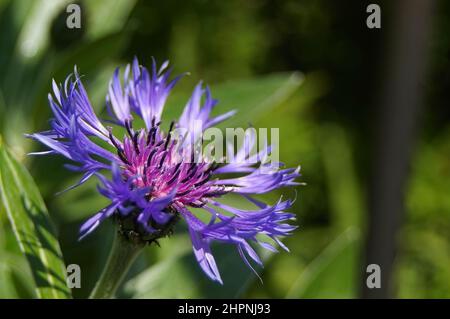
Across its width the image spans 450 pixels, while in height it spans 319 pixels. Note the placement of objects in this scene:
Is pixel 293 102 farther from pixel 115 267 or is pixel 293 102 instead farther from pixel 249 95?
pixel 115 267

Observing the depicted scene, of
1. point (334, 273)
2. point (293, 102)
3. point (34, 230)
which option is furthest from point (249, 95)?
point (34, 230)

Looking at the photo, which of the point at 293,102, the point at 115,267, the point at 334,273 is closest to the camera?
the point at 115,267

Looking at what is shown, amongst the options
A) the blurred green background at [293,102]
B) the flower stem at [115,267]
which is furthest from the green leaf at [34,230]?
the blurred green background at [293,102]

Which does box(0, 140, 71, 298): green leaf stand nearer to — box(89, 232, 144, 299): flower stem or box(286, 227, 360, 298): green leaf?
box(89, 232, 144, 299): flower stem

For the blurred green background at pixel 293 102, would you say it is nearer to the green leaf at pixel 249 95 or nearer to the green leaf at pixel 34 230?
the green leaf at pixel 249 95

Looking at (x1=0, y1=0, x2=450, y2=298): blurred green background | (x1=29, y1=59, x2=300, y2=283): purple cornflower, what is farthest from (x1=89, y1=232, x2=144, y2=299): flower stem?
(x1=0, y1=0, x2=450, y2=298): blurred green background
